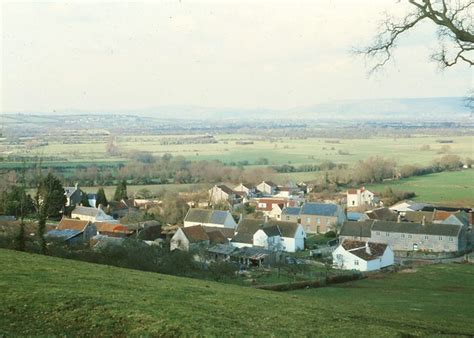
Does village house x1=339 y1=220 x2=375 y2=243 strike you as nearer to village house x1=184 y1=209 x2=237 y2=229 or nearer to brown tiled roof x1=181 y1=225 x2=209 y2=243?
village house x1=184 y1=209 x2=237 y2=229

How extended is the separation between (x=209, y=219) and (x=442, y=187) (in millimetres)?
44280

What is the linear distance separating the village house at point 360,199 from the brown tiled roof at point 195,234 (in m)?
33.4

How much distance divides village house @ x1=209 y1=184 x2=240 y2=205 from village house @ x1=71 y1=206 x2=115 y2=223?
690 inches

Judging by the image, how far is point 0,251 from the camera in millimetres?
21078

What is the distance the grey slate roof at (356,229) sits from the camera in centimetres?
5806

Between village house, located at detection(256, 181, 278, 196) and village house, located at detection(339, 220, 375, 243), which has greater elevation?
village house, located at detection(339, 220, 375, 243)

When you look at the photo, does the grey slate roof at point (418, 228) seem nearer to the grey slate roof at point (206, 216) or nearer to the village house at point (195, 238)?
the grey slate roof at point (206, 216)

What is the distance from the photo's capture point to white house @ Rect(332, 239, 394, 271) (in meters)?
46.5

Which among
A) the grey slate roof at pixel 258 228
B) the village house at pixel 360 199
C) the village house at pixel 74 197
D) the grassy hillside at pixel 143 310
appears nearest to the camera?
the grassy hillside at pixel 143 310

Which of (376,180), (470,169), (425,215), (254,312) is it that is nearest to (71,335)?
(254,312)

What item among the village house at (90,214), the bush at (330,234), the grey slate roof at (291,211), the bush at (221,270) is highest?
the bush at (221,270)

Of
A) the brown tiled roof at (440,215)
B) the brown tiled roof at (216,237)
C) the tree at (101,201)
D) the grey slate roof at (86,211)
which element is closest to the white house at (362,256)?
the brown tiled roof at (216,237)

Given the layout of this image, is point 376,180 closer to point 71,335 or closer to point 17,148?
point 17,148

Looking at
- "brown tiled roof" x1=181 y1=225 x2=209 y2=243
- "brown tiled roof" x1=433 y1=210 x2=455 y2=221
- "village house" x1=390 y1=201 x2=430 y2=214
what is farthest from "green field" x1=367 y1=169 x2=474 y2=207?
"brown tiled roof" x1=181 y1=225 x2=209 y2=243
